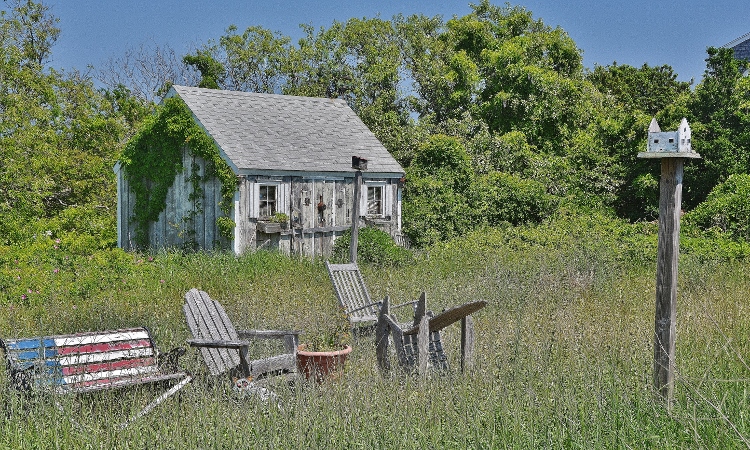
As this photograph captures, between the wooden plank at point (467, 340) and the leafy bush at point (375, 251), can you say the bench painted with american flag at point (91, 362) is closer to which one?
the wooden plank at point (467, 340)

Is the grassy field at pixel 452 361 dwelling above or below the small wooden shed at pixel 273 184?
below

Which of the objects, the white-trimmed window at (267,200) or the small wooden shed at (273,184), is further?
the white-trimmed window at (267,200)

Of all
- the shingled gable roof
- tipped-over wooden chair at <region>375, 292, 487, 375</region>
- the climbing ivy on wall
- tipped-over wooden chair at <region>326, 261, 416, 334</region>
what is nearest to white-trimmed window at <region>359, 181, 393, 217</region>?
the shingled gable roof

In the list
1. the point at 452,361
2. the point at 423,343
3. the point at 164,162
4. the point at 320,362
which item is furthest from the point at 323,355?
the point at 164,162

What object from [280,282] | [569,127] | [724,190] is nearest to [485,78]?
[569,127]

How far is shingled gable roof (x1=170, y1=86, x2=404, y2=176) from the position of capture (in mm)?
15945

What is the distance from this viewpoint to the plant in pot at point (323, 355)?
248 inches

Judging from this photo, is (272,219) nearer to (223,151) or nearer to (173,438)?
(223,151)

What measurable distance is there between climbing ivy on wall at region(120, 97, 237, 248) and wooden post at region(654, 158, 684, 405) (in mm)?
11200

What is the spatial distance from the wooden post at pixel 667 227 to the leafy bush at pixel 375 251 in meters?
8.91

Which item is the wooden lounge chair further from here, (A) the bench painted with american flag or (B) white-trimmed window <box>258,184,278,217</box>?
(B) white-trimmed window <box>258,184,278,217</box>

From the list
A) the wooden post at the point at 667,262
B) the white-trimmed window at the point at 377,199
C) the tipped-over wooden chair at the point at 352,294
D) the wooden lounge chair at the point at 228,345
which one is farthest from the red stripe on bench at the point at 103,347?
the white-trimmed window at the point at 377,199

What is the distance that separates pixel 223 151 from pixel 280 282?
5.12 metres

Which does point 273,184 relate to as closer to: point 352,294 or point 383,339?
point 352,294
